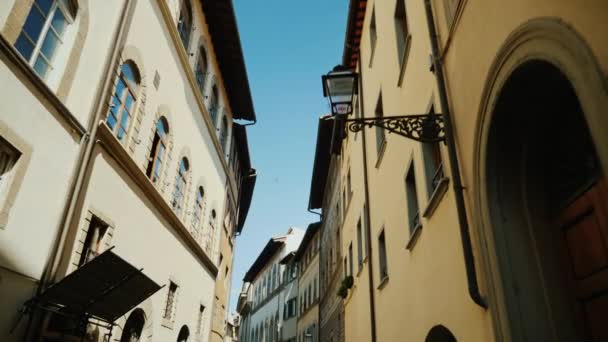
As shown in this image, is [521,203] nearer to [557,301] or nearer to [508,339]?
[557,301]

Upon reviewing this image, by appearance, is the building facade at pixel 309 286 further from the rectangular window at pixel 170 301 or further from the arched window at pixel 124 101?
the arched window at pixel 124 101

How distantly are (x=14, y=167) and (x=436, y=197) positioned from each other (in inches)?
217

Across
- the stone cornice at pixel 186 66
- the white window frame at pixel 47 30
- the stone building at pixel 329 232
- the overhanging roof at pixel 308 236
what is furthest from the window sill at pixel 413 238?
the overhanging roof at pixel 308 236

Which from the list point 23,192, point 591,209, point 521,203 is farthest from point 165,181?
point 591,209

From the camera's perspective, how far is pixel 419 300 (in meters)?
7.12

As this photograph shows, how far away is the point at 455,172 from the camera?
5324 millimetres

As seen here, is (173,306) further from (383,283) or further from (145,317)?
(383,283)

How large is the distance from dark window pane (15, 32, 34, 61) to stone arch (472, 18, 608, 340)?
5.83 m

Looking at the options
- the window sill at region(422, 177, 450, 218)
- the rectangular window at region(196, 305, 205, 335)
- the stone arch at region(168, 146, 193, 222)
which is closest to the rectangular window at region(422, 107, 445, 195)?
the window sill at region(422, 177, 450, 218)

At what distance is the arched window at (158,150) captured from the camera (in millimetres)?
11359

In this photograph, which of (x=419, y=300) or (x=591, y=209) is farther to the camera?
(x=419, y=300)

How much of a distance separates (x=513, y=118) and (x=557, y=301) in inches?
64.1

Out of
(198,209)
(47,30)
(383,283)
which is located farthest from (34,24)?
(198,209)

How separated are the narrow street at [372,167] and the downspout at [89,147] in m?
0.04
